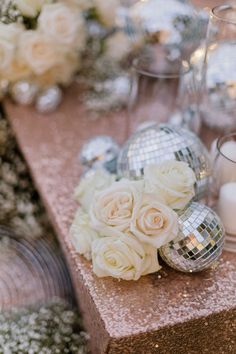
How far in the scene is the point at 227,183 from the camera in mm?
1039

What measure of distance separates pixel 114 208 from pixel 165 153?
0.56ft

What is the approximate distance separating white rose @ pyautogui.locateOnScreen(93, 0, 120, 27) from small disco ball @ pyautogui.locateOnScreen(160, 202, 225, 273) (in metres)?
0.70

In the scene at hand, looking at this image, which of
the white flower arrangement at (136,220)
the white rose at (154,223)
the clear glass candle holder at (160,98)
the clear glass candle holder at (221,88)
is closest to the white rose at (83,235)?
the white flower arrangement at (136,220)

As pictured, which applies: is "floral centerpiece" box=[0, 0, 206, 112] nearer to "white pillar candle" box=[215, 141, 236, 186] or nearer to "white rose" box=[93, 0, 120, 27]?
"white rose" box=[93, 0, 120, 27]

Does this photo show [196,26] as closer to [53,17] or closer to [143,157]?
[53,17]

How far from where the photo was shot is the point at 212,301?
920 mm

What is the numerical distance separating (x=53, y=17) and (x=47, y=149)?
308 mm

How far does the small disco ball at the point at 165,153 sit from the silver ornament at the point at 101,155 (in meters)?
0.10

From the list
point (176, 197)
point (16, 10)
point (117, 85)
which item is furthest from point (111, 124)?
point (176, 197)

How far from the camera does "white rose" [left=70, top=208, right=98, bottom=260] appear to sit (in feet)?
3.13

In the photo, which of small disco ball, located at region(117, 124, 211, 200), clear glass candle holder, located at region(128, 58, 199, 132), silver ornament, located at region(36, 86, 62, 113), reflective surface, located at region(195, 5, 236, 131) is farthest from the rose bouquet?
small disco ball, located at region(117, 124, 211, 200)

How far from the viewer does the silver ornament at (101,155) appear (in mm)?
1149

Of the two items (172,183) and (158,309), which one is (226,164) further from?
(158,309)

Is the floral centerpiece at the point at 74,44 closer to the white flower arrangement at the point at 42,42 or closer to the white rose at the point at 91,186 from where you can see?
the white flower arrangement at the point at 42,42
